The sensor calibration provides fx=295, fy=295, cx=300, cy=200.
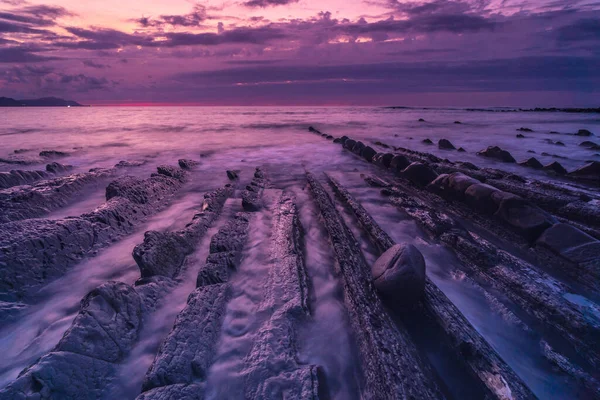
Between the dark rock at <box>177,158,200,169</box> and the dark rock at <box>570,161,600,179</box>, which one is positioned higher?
the dark rock at <box>570,161,600,179</box>

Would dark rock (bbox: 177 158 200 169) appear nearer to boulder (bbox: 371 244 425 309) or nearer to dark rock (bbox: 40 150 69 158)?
dark rock (bbox: 40 150 69 158)

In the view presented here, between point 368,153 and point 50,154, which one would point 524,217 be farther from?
point 50,154

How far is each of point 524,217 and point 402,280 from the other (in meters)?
2.66

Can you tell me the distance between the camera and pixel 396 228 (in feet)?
15.9

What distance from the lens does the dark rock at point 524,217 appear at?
3983 millimetres

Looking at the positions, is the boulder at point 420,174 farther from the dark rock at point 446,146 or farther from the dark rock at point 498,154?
the dark rock at point 446,146

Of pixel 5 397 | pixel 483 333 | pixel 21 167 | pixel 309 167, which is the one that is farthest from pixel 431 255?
pixel 21 167

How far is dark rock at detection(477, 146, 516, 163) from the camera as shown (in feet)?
32.3

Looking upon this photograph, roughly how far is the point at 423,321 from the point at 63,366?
2.86 metres

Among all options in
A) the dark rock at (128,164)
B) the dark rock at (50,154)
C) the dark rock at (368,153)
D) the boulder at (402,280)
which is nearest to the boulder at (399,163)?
the dark rock at (368,153)

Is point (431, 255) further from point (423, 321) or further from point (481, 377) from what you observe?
point (481, 377)

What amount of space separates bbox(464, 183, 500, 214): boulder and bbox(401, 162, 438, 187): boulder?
140 cm

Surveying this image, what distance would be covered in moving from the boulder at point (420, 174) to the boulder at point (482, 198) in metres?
1.40

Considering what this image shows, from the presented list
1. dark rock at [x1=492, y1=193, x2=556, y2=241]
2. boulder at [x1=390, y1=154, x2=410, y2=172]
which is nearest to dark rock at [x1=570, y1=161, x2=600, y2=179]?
boulder at [x1=390, y1=154, x2=410, y2=172]
